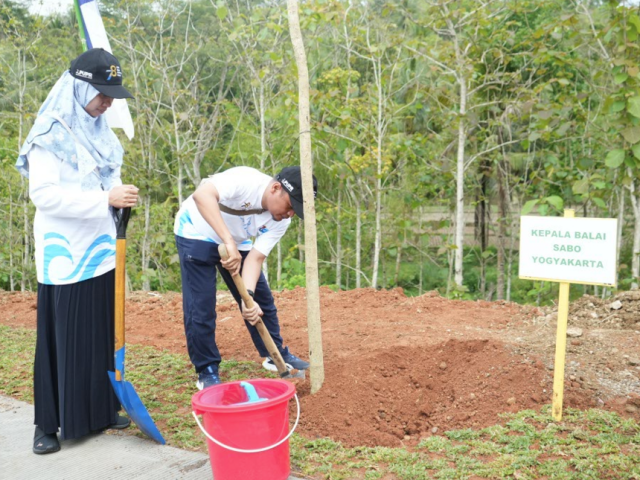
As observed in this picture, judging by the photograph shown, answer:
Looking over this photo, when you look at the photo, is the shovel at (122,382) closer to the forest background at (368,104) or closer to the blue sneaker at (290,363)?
the blue sneaker at (290,363)

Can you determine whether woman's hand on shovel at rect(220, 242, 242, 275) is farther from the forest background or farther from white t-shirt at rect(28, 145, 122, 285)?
the forest background

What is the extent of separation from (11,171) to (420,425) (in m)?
9.54

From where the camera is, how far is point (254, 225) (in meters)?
3.56

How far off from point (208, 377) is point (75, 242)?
1239mm

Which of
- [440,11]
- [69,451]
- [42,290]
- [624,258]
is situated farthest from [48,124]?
[624,258]

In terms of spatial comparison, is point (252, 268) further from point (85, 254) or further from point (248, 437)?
point (248, 437)

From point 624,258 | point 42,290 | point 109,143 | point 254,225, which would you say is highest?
point 109,143

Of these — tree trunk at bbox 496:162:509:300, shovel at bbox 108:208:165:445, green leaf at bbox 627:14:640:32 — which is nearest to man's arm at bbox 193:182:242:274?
shovel at bbox 108:208:165:445

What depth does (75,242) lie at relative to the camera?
9.40 ft

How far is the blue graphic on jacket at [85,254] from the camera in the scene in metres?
2.83

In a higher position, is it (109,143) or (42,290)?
(109,143)

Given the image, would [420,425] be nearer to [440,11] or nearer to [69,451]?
[69,451]

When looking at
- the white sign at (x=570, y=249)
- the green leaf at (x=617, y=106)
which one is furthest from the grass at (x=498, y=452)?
the green leaf at (x=617, y=106)

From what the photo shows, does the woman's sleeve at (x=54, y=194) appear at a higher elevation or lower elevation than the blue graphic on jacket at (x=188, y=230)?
higher
